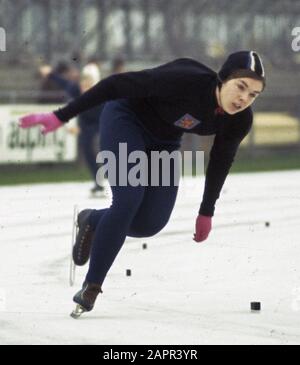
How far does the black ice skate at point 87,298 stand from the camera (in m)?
6.03

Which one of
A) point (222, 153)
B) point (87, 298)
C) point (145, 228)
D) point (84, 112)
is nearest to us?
point (87, 298)

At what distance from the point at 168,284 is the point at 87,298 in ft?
4.93

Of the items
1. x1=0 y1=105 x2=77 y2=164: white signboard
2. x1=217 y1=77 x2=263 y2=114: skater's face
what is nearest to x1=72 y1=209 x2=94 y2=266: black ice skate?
x1=217 y1=77 x2=263 y2=114: skater's face

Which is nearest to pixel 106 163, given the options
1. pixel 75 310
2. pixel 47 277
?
pixel 75 310

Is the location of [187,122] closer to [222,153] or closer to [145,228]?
[222,153]

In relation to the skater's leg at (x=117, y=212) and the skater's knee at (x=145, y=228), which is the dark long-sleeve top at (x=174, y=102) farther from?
the skater's knee at (x=145, y=228)

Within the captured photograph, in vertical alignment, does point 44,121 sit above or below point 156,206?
above

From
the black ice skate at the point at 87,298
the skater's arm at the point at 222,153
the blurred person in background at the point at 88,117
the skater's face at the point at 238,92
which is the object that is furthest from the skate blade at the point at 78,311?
the blurred person in background at the point at 88,117

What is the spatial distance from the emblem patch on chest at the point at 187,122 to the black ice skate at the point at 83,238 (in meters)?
1.02

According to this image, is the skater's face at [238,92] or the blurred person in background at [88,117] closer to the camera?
the skater's face at [238,92]

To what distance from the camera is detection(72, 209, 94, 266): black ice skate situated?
22.1ft

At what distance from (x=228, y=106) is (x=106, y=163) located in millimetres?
728

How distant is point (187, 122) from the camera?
5945 millimetres

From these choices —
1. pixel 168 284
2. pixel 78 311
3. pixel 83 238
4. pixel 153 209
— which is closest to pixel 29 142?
pixel 168 284
